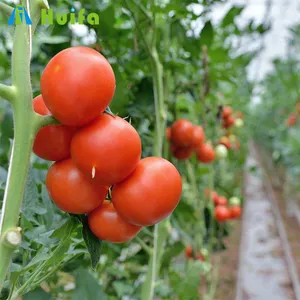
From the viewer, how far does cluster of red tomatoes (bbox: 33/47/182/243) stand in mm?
386

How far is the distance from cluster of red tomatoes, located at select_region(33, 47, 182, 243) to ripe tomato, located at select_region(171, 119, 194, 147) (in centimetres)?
56

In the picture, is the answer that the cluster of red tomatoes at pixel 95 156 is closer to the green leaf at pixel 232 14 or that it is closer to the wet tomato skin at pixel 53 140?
the wet tomato skin at pixel 53 140

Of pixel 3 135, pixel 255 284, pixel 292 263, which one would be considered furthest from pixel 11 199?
pixel 292 263

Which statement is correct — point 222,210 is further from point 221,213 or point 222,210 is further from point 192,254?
point 192,254

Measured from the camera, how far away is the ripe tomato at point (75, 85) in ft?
1.25

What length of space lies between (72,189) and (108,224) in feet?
0.19

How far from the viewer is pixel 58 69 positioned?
39 cm

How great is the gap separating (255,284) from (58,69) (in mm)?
2782

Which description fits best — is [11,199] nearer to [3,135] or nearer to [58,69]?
[58,69]

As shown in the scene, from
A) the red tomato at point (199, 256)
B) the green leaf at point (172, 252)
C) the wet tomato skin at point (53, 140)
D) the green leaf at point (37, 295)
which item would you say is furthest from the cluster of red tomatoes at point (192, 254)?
the wet tomato skin at point (53, 140)

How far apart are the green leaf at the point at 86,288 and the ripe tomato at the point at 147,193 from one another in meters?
0.32

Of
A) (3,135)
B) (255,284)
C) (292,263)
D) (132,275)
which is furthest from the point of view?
(292,263)

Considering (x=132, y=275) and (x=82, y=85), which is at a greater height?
(x=82, y=85)

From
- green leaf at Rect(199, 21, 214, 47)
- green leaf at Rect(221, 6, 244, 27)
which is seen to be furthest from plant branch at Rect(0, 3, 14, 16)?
green leaf at Rect(221, 6, 244, 27)
